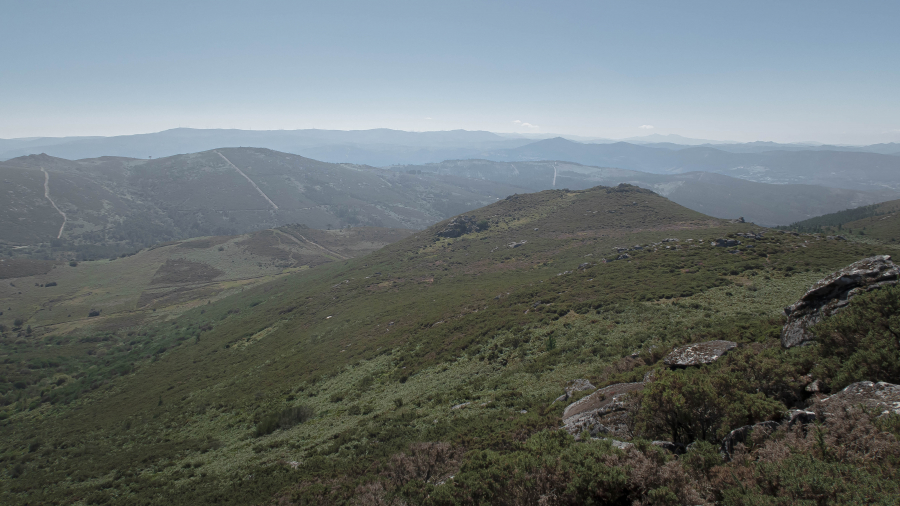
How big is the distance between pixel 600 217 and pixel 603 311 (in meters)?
63.1

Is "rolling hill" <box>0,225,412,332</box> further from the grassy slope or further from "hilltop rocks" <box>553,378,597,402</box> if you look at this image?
"hilltop rocks" <box>553,378,597,402</box>

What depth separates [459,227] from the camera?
92.9 m

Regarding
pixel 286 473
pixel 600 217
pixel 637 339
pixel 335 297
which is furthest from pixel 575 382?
pixel 600 217

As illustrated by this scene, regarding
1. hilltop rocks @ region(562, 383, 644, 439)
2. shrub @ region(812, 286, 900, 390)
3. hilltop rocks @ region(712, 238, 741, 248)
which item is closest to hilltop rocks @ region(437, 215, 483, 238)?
hilltop rocks @ region(712, 238, 741, 248)

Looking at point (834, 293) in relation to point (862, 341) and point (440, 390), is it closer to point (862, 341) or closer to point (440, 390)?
point (862, 341)

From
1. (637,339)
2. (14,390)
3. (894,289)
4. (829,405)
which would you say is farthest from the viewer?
(14,390)

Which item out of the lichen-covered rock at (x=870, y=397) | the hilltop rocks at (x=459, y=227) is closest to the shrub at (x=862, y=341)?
the lichen-covered rock at (x=870, y=397)

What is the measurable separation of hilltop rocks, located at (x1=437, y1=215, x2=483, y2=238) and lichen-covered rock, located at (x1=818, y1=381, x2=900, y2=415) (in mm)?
83362

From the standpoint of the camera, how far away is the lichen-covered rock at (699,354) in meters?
13.0

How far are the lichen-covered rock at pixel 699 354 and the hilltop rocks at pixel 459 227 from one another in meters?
77.3

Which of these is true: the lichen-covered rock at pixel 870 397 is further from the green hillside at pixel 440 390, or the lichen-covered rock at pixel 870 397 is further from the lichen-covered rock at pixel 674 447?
the lichen-covered rock at pixel 674 447

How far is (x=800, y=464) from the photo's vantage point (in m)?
5.98

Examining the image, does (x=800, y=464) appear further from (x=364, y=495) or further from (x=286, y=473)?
(x=286, y=473)

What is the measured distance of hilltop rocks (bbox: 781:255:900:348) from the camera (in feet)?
A: 39.4
